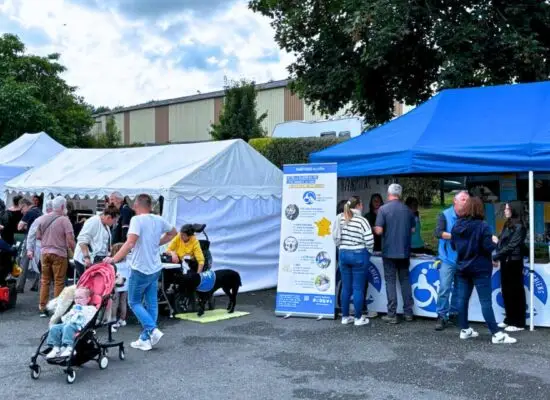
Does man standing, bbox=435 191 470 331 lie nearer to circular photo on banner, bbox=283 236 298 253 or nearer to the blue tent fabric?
the blue tent fabric

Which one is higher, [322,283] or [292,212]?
[292,212]

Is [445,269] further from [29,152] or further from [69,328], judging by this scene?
[29,152]

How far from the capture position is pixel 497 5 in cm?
1323

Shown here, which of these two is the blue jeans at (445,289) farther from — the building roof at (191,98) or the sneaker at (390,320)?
the building roof at (191,98)

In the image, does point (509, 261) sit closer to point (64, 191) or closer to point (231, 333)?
point (231, 333)

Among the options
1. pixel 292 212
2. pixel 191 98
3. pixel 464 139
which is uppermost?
pixel 191 98

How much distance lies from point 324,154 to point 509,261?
3.09 m

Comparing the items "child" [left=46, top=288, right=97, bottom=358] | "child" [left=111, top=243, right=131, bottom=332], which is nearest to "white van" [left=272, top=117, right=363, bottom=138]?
"child" [left=111, top=243, right=131, bottom=332]

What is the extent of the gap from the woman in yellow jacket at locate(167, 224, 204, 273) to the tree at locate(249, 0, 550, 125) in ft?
20.2

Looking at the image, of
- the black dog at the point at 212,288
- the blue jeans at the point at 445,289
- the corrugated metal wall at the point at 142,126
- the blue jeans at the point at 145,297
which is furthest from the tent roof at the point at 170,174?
the corrugated metal wall at the point at 142,126

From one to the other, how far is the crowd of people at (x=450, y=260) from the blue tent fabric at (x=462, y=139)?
1.74 ft

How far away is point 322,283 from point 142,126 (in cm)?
4384

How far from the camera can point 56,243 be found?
8422 mm

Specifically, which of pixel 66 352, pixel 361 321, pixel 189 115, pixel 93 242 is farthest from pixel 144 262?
pixel 189 115
